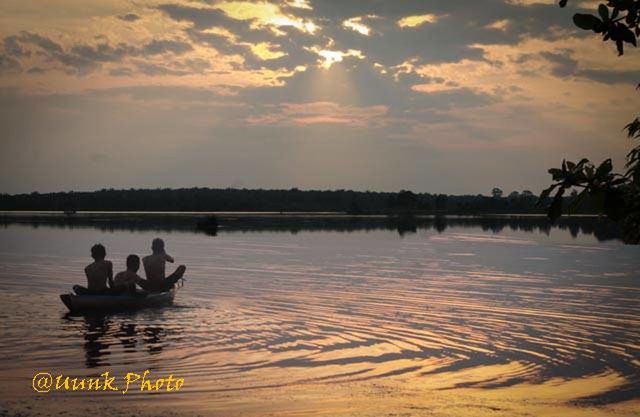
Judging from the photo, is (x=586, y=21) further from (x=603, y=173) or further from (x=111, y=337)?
(x=111, y=337)

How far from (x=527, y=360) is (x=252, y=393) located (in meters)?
7.23

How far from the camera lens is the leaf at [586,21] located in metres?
5.09

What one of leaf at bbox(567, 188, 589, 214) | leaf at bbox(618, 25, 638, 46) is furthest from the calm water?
leaf at bbox(618, 25, 638, 46)

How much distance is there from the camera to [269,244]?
68.1 meters

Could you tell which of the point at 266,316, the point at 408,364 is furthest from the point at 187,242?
the point at 408,364

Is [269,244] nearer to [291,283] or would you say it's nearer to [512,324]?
[291,283]

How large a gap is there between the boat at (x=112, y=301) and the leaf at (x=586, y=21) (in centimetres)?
2176

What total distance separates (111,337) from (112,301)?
456cm

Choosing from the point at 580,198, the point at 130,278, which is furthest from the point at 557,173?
the point at 130,278

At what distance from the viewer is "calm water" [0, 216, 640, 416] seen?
48.6 feet

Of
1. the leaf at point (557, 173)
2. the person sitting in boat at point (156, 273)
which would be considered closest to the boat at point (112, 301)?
the person sitting in boat at point (156, 273)

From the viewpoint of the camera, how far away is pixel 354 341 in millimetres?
20938

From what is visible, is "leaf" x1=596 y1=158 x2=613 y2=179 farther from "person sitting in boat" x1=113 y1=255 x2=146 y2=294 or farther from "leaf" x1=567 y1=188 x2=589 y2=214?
"person sitting in boat" x1=113 y1=255 x2=146 y2=294

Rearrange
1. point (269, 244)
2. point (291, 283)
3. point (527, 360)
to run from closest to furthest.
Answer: point (527, 360)
point (291, 283)
point (269, 244)
